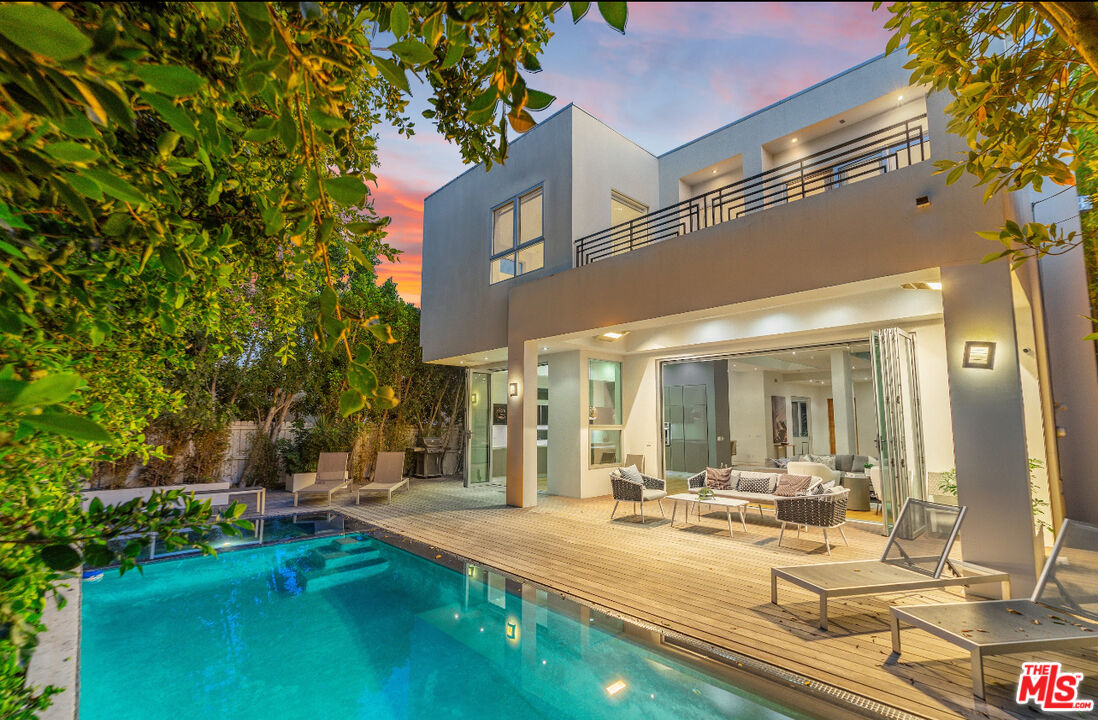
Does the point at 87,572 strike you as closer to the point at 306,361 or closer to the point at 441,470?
the point at 306,361

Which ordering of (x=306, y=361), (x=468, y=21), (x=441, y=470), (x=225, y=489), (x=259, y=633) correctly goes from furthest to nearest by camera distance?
(x=441, y=470)
(x=306, y=361)
(x=225, y=489)
(x=259, y=633)
(x=468, y=21)

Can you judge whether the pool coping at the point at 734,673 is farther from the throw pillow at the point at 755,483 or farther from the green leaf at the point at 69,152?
the throw pillow at the point at 755,483

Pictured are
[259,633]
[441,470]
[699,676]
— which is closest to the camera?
[699,676]

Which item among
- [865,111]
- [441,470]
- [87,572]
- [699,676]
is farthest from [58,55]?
[441,470]

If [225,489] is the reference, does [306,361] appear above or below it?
above

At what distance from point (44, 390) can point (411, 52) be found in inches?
22.8

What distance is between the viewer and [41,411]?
0.45 m

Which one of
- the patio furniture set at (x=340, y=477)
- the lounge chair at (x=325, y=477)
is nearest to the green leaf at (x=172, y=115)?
the patio furniture set at (x=340, y=477)

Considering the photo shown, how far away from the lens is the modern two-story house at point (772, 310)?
4699mm

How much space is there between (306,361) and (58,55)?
41.5 feet

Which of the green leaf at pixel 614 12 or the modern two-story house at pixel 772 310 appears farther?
the modern two-story house at pixel 772 310

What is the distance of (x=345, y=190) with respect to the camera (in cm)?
65

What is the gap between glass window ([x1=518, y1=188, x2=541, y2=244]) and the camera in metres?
9.98

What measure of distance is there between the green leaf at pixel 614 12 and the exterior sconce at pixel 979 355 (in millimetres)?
5566
